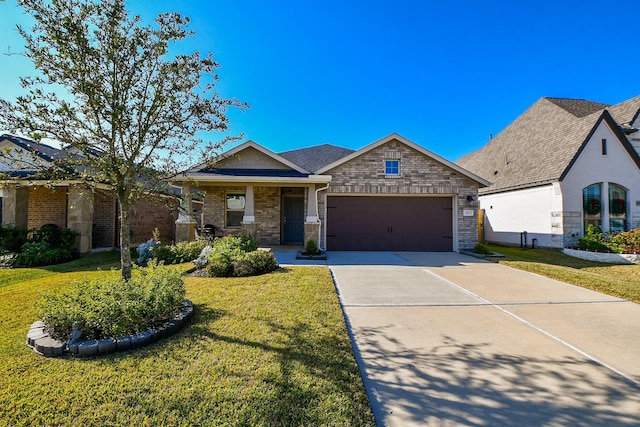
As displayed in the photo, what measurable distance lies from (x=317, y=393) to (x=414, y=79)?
44.0ft

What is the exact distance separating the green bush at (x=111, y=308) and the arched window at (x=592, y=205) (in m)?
16.6

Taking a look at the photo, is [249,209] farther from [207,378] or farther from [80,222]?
[207,378]

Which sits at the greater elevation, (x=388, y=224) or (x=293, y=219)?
(x=293, y=219)

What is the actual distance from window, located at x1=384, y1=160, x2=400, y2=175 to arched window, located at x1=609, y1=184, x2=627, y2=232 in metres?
10.2

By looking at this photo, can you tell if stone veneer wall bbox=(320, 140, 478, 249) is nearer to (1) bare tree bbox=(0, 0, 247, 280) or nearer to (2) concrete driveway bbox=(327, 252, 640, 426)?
(2) concrete driveway bbox=(327, 252, 640, 426)

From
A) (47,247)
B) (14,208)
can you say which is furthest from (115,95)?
(14,208)

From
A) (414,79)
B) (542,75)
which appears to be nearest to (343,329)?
(414,79)

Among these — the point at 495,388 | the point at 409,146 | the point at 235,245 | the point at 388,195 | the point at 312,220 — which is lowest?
the point at 495,388

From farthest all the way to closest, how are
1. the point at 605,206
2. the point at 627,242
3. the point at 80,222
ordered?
1. the point at 605,206
2. the point at 627,242
3. the point at 80,222

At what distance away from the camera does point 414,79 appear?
1259 centimetres

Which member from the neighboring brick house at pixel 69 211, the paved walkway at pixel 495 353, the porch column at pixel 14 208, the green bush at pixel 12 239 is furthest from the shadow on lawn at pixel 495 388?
the porch column at pixel 14 208

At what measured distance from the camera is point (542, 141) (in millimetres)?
14938

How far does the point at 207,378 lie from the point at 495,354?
3156mm

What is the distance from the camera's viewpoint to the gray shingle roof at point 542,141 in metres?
12.9
